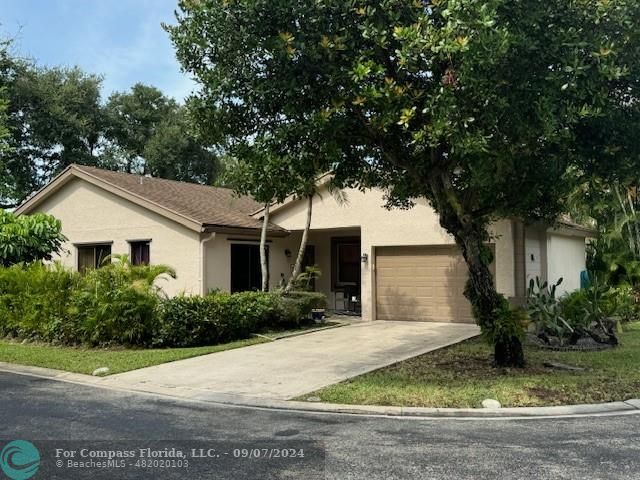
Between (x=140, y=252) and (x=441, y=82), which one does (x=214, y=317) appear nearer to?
(x=140, y=252)

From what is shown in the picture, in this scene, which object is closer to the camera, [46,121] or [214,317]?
[214,317]

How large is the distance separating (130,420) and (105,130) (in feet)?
109

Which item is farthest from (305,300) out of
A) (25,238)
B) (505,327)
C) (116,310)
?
(25,238)

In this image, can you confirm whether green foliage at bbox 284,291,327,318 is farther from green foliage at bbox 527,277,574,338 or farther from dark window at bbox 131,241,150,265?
green foliage at bbox 527,277,574,338

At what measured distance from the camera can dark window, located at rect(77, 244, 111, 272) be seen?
19.6m

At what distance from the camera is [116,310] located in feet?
41.1

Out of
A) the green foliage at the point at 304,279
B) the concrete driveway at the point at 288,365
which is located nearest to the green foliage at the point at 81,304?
the concrete driveway at the point at 288,365

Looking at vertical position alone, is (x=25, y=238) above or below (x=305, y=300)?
above

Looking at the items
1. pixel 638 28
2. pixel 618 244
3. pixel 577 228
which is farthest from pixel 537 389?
pixel 618 244

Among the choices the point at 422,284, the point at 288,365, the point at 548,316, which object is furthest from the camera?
the point at 422,284

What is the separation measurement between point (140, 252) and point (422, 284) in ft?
28.8

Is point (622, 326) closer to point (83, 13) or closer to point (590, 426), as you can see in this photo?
point (590, 426)

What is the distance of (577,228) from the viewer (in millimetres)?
18734

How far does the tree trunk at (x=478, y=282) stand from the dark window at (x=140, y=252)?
11136 mm
